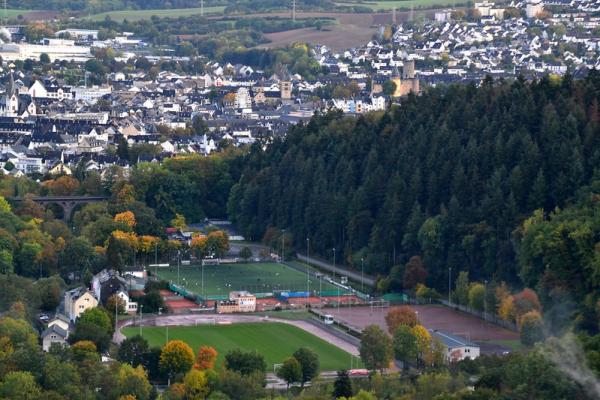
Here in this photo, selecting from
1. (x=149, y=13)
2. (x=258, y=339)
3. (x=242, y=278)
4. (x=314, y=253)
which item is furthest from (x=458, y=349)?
(x=149, y=13)

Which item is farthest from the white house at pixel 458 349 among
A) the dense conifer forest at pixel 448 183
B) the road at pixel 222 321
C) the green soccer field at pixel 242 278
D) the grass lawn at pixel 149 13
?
the grass lawn at pixel 149 13

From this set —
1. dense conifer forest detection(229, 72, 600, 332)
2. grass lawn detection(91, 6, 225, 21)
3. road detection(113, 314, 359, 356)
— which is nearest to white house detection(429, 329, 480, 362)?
road detection(113, 314, 359, 356)

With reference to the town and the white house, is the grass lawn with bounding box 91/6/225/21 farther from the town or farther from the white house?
the white house

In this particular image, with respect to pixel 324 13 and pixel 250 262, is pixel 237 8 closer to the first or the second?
pixel 324 13

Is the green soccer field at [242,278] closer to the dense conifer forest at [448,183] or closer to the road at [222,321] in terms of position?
the dense conifer forest at [448,183]

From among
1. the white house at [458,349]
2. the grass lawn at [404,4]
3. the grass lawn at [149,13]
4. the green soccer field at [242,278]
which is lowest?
the grass lawn at [149,13]

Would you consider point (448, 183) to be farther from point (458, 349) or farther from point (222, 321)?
point (458, 349)

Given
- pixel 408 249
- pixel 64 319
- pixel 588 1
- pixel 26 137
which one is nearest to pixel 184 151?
pixel 26 137
